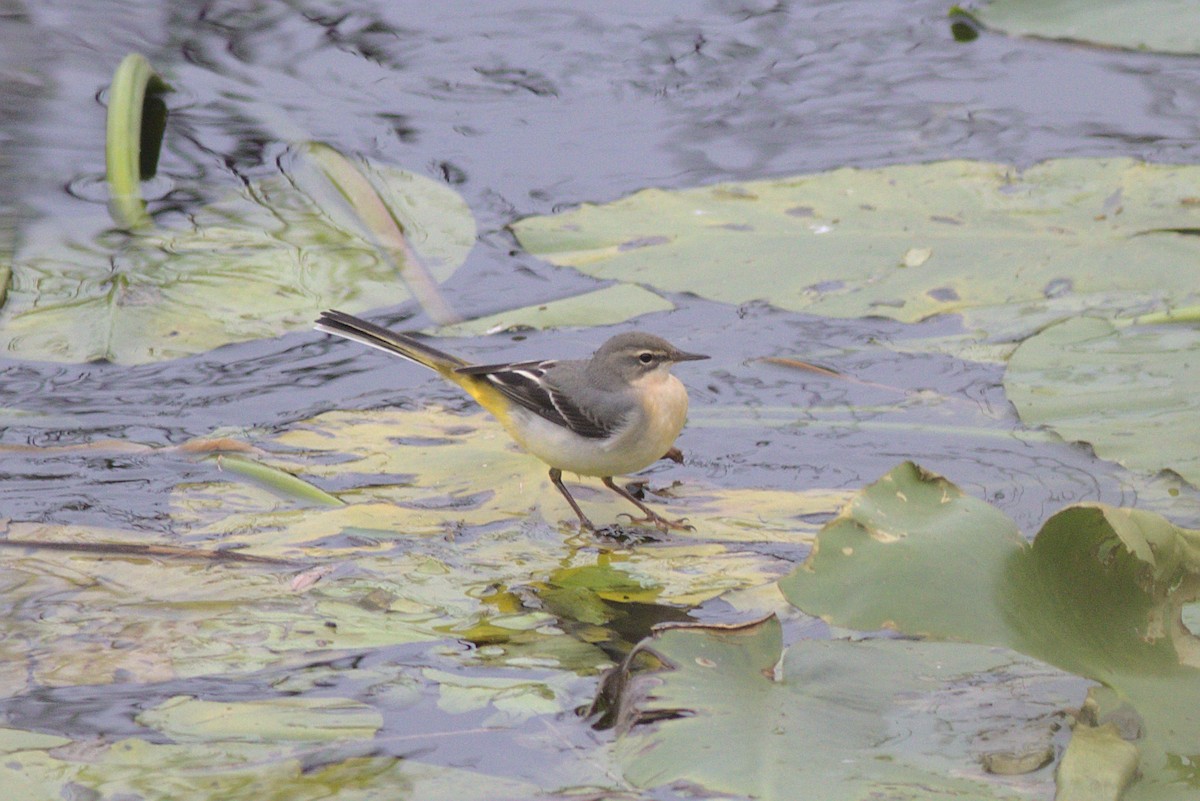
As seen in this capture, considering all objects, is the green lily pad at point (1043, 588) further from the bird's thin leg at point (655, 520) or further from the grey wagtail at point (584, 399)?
the grey wagtail at point (584, 399)

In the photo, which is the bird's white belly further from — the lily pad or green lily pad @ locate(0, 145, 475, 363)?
the lily pad

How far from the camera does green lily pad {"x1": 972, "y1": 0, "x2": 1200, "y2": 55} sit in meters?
8.63

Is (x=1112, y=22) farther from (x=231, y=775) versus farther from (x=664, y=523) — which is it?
(x=231, y=775)

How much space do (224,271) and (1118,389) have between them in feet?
13.4

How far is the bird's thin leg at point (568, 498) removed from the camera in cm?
547

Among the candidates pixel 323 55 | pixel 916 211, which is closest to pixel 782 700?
pixel 916 211

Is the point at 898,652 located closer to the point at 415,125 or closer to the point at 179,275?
the point at 179,275

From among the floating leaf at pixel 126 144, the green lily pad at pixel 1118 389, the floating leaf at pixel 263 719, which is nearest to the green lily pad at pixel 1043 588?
the floating leaf at pixel 263 719

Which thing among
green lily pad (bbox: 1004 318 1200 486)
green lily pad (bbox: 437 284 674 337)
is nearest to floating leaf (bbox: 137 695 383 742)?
green lily pad (bbox: 1004 318 1200 486)

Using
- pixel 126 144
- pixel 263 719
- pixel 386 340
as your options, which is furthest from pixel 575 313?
pixel 263 719

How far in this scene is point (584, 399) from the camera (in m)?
5.94

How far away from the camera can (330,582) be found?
4672 millimetres

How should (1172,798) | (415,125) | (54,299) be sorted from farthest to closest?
(415,125)
(54,299)
(1172,798)

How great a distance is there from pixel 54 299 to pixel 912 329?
401cm
